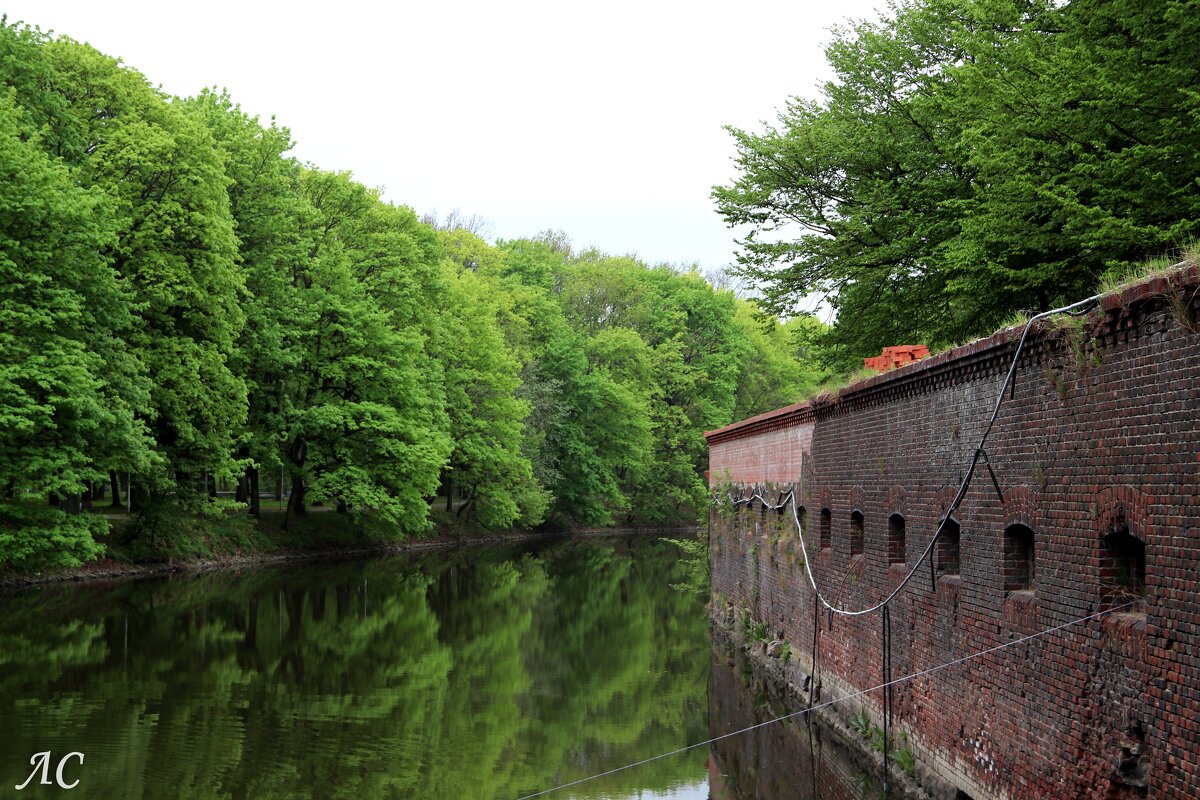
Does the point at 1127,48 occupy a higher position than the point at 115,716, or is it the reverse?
the point at 1127,48

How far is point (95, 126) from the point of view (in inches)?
1177

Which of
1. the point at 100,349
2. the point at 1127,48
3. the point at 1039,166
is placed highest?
the point at 1127,48

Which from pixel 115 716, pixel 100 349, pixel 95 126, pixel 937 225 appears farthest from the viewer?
pixel 95 126

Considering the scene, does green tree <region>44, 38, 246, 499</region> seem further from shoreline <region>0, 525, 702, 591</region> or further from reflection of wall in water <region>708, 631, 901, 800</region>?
reflection of wall in water <region>708, 631, 901, 800</region>

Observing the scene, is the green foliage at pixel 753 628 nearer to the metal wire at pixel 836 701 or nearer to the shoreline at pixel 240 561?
the metal wire at pixel 836 701

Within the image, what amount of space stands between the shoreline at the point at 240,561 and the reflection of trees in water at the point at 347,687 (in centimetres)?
146

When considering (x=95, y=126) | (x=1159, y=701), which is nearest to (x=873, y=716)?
(x=1159, y=701)

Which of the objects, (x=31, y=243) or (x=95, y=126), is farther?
(x=95, y=126)

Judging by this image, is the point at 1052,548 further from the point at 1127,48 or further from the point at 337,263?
the point at 337,263

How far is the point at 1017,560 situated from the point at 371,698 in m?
9.11

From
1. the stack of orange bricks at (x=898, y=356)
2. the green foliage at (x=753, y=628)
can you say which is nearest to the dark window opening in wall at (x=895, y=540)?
the stack of orange bricks at (x=898, y=356)

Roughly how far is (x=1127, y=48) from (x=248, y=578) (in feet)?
82.2

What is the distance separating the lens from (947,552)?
1055 centimetres

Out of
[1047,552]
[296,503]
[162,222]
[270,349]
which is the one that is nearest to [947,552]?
[1047,552]
